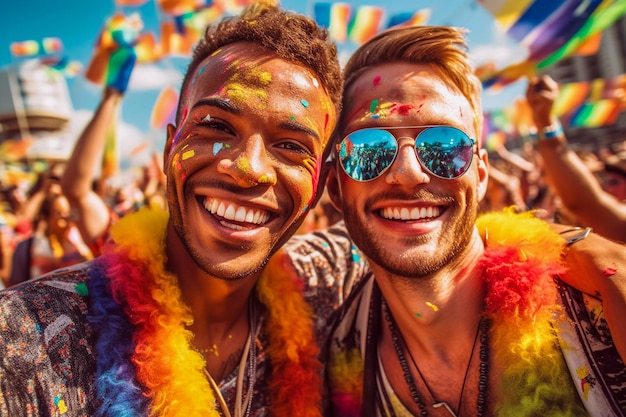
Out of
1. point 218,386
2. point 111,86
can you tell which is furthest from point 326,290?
point 111,86

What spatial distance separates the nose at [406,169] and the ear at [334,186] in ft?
1.09

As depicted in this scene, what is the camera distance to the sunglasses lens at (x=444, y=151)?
5.37 ft

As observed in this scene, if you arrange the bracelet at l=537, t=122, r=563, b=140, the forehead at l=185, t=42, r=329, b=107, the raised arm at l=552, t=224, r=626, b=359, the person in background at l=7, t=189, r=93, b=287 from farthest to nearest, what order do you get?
the person in background at l=7, t=189, r=93, b=287, the bracelet at l=537, t=122, r=563, b=140, the forehead at l=185, t=42, r=329, b=107, the raised arm at l=552, t=224, r=626, b=359

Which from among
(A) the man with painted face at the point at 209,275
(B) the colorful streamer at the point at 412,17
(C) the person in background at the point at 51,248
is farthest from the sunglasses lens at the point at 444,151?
(B) the colorful streamer at the point at 412,17

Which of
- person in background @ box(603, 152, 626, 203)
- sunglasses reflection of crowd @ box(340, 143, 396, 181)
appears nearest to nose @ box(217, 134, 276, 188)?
sunglasses reflection of crowd @ box(340, 143, 396, 181)

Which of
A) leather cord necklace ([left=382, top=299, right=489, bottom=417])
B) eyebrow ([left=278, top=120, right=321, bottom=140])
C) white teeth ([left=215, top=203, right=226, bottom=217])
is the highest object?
eyebrow ([left=278, top=120, right=321, bottom=140])

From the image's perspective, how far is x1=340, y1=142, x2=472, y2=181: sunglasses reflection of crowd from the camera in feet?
5.37

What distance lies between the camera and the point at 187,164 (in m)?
1.53

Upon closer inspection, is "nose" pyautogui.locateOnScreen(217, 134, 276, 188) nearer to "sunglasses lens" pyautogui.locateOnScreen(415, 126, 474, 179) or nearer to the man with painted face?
the man with painted face

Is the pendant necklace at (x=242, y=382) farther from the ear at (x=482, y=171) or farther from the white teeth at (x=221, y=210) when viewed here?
the ear at (x=482, y=171)

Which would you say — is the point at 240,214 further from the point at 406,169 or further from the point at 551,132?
the point at 551,132

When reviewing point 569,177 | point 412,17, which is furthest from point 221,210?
point 412,17

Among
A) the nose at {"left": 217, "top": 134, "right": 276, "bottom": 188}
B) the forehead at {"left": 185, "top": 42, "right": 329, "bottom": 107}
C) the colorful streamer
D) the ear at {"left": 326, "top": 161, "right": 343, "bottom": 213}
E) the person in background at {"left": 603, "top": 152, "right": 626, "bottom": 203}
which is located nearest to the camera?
the nose at {"left": 217, "top": 134, "right": 276, "bottom": 188}

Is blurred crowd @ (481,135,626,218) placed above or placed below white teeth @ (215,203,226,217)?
below
